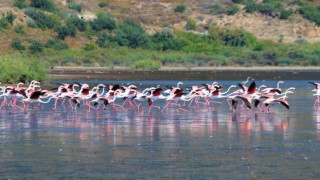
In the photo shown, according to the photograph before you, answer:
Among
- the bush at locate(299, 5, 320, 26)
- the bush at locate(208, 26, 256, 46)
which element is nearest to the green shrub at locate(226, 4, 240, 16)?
the bush at locate(299, 5, 320, 26)

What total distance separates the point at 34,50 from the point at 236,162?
61.7 meters

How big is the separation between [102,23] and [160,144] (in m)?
68.9

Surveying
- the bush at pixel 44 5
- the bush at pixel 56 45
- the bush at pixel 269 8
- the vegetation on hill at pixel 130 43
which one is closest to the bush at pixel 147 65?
the vegetation on hill at pixel 130 43

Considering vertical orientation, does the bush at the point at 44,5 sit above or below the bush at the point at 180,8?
below

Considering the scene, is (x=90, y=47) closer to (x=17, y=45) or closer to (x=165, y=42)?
(x=17, y=45)

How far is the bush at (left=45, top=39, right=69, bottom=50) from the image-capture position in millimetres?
80688

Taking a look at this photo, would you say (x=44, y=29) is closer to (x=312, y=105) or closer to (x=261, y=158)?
(x=312, y=105)

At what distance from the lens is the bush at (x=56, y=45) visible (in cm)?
8069

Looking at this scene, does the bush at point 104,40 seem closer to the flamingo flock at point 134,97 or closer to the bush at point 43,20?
the bush at point 43,20

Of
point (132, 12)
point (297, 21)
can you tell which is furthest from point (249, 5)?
point (132, 12)

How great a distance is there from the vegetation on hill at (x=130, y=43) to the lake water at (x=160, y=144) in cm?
4590

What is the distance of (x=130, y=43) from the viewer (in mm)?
86125

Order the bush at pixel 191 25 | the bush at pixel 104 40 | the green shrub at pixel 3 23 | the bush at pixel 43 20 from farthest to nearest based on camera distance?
the bush at pixel 191 25
the bush at pixel 43 20
the bush at pixel 104 40
the green shrub at pixel 3 23

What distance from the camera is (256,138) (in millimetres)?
21516
